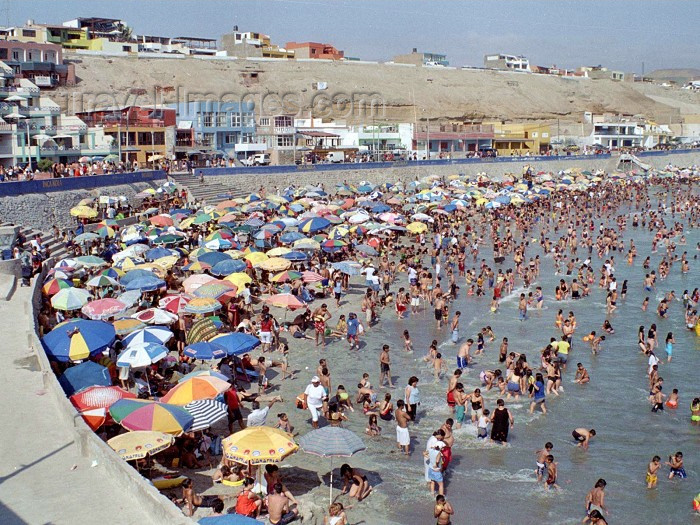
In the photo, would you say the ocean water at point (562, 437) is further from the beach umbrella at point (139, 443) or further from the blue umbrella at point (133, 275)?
the blue umbrella at point (133, 275)

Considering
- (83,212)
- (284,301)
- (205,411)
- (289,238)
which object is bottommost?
(205,411)

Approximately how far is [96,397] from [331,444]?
3498 mm

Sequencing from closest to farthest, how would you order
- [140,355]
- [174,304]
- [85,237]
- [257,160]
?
[140,355] < [174,304] < [85,237] < [257,160]

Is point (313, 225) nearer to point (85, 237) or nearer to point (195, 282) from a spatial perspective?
point (85, 237)

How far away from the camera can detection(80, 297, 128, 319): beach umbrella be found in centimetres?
1527

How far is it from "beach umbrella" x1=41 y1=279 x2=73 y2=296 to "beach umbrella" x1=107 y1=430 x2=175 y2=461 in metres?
8.61

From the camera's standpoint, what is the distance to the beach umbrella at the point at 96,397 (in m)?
10.6

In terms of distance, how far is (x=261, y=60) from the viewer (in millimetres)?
103625

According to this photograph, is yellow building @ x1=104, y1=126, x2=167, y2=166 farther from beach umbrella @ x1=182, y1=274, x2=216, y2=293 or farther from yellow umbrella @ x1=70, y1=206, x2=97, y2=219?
beach umbrella @ x1=182, y1=274, x2=216, y2=293

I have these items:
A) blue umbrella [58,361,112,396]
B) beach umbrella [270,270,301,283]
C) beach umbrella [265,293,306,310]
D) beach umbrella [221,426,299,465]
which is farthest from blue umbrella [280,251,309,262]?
beach umbrella [221,426,299,465]

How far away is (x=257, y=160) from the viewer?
50.8 metres

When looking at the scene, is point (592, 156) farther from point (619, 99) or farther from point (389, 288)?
point (619, 99)

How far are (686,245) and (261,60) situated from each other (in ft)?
261

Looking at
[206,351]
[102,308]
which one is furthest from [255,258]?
[206,351]
